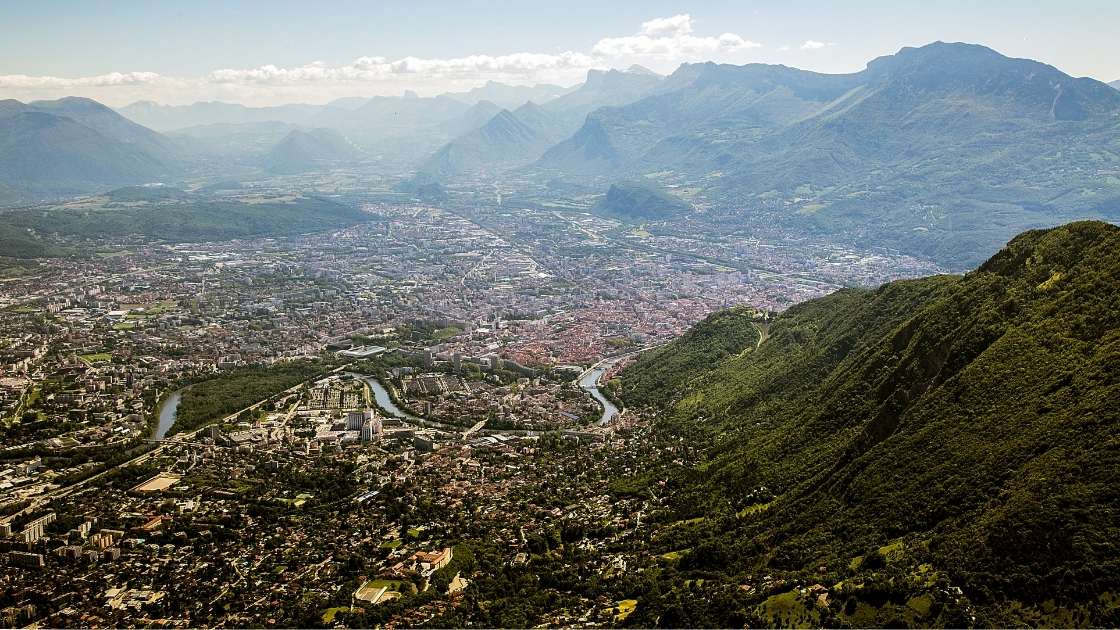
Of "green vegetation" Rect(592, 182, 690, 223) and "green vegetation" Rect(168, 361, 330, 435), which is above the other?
"green vegetation" Rect(592, 182, 690, 223)

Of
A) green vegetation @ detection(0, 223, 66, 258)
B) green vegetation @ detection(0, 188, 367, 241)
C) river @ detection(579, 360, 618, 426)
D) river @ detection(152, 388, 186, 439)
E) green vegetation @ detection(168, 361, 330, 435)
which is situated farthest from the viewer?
green vegetation @ detection(0, 188, 367, 241)

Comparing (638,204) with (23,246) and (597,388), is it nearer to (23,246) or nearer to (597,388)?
(23,246)

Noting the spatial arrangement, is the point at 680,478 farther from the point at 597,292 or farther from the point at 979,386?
the point at 597,292

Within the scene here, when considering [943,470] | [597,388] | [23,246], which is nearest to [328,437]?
[597,388]

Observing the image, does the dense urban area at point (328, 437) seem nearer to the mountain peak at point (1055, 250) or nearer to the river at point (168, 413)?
the river at point (168, 413)

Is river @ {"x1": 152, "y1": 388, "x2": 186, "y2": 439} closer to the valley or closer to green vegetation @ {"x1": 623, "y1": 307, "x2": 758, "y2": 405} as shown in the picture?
Result: the valley

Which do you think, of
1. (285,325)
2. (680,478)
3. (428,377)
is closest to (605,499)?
(680,478)

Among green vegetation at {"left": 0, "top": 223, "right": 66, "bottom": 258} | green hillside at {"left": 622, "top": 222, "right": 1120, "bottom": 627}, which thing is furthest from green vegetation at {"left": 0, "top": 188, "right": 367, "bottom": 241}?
green hillside at {"left": 622, "top": 222, "right": 1120, "bottom": 627}
